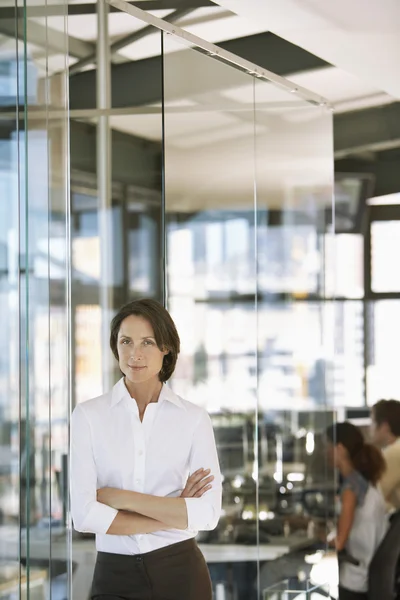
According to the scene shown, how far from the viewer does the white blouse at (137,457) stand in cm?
182

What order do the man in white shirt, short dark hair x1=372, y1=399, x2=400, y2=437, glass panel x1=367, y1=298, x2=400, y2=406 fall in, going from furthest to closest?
1. glass panel x1=367, y1=298, x2=400, y2=406
2. short dark hair x1=372, y1=399, x2=400, y2=437
3. the man in white shirt

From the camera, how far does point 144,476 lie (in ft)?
6.03

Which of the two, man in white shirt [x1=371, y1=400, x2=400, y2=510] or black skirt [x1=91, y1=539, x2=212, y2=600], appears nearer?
black skirt [x1=91, y1=539, x2=212, y2=600]

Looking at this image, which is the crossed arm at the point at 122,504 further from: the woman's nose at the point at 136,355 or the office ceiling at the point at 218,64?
the office ceiling at the point at 218,64

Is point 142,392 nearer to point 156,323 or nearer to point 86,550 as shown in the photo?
point 156,323

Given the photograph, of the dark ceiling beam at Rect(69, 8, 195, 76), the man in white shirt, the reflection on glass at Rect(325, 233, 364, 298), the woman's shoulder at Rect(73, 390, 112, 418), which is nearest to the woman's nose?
the woman's shoulder at Rect(73, 390, 112, 418)

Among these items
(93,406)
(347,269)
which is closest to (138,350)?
(93,406)

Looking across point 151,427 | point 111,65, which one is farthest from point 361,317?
point 151,427

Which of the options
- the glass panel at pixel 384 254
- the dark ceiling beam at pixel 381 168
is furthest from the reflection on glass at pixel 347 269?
the dark ceiling beam at pixel 381 168

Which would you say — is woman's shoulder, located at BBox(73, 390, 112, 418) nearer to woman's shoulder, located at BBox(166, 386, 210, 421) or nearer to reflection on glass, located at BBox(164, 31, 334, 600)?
woman's shoulder, located at BBox(166, 386, 210, 421)

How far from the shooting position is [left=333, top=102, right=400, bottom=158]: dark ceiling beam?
4637 mm

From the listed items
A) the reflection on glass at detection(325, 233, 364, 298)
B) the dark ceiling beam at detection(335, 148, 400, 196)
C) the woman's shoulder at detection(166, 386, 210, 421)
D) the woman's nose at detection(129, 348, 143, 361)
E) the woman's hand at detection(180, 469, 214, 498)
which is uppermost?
the dark ceiling beam at detection(335, 148, 400, 196)

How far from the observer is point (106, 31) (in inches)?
149

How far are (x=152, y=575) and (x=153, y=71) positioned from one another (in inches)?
74.1
